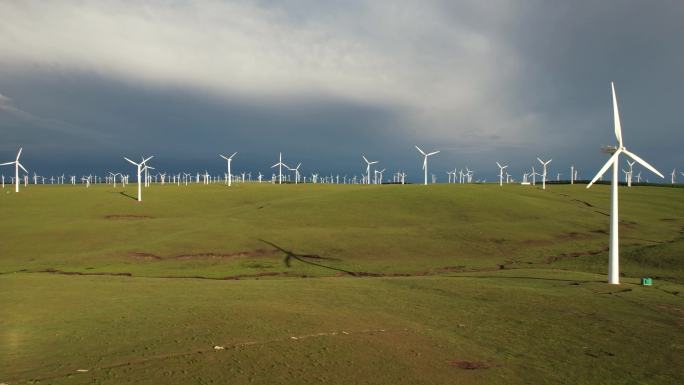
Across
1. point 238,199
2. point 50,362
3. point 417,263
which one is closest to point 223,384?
point 50,362

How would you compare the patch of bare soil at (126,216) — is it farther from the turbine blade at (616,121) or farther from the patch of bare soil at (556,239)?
the turbine blade at (616,121)

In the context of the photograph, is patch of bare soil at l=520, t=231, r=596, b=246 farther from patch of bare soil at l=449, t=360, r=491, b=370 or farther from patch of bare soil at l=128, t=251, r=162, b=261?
patch of bare soil at l=449, t=360, r=491, b=370

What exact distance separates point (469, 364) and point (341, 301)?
35.0 ft

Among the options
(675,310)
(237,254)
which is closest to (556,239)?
(675,310)

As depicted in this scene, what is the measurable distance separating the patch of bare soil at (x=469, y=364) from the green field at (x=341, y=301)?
93mm

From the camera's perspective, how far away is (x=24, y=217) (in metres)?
75.6

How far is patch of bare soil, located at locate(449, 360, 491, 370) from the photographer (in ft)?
51.0

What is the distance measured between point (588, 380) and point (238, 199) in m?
90.0

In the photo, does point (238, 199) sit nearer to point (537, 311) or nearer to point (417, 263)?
point (417, 263)

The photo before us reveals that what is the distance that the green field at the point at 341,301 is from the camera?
14828 millimetres

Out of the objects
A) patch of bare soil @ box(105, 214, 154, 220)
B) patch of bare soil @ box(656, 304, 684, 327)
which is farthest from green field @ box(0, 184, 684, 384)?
patch of bare soil @ box(105, 214, 154, 220)

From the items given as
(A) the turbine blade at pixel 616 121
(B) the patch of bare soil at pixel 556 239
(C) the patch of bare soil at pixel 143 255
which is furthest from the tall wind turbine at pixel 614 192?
(C) the patch of bare soil at pixel 143 255

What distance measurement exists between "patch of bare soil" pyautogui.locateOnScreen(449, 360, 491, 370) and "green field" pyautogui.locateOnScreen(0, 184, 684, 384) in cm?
9

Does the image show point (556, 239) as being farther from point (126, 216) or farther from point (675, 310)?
point (126, 216)
